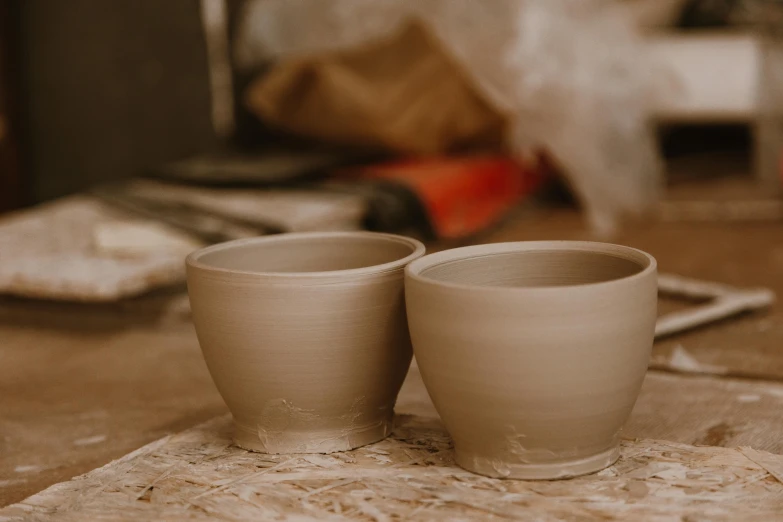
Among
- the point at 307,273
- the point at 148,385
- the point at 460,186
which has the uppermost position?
the point at 307,273

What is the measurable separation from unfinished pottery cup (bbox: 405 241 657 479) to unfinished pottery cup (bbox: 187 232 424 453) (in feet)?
0.22

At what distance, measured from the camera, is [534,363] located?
836 mm

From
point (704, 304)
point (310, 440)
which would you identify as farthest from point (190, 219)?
point (310, 440)

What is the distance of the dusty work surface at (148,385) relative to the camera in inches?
44.9

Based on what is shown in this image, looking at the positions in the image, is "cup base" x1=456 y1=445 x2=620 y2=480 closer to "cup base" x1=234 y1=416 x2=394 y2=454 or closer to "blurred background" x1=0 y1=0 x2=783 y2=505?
"cup base" x1=234 y1=416 x2=394 y2=454

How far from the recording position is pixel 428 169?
262cm

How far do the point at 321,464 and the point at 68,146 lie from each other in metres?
2.61

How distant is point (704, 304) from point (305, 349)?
1.07 m

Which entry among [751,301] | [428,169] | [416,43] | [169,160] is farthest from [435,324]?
[169,160]

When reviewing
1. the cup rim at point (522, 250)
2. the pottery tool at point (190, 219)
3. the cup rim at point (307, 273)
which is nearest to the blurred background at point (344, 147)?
the pottery tool at point (190, 219)

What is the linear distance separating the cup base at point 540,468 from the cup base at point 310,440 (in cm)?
14

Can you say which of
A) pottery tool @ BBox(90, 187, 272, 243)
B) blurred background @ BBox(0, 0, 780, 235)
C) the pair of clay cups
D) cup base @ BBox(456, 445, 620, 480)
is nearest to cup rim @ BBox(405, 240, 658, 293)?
the pair of clay cups

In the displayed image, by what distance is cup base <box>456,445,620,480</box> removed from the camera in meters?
0.88

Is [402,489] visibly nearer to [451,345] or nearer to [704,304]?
[451,345]
